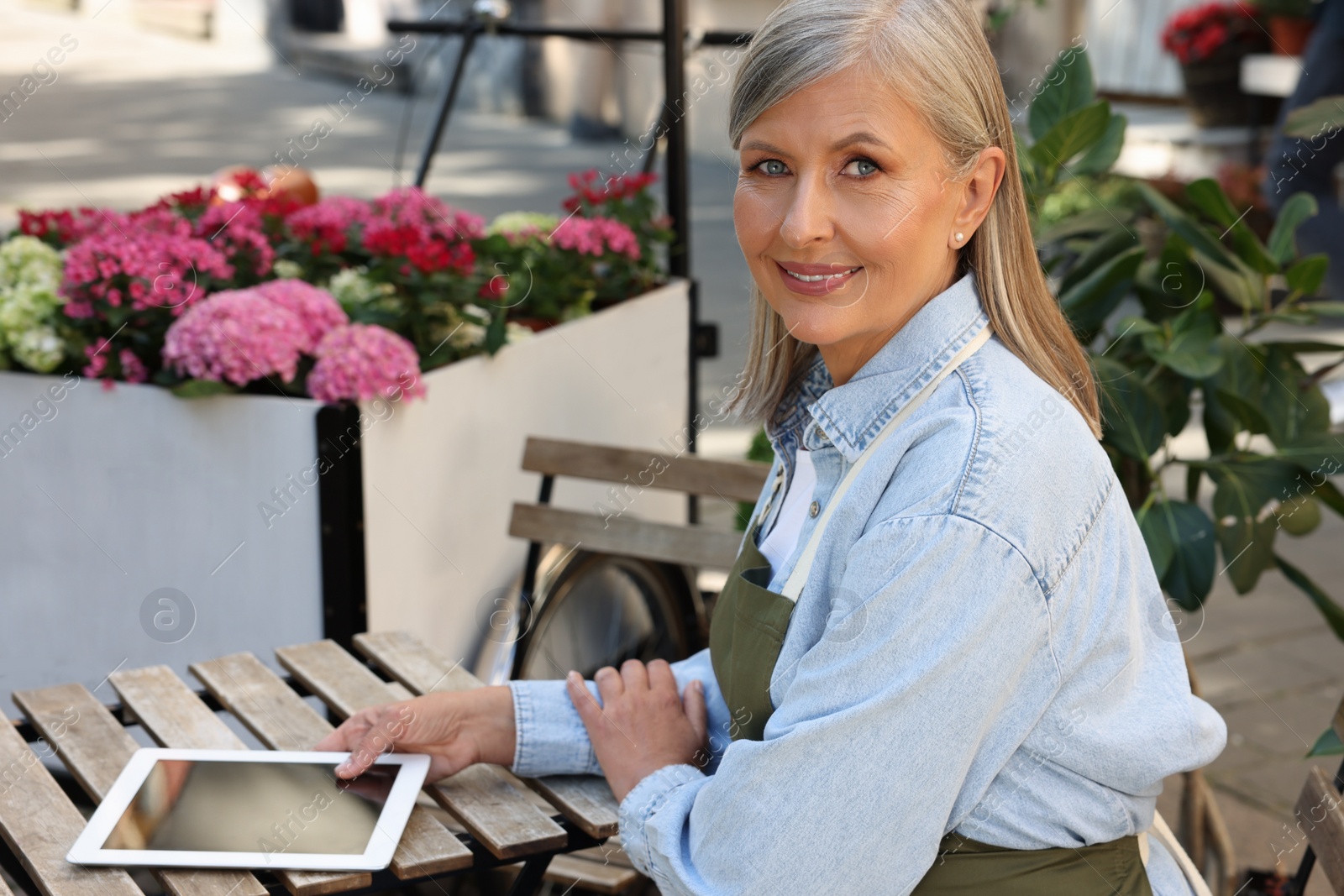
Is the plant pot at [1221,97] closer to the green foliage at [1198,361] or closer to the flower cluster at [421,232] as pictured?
the green foliage at [1198,361]

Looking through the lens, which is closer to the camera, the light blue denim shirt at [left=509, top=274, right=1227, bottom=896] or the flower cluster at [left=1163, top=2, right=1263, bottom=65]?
the light blue denim shirt at [left=509, top=274, right=1227, bottom=896]

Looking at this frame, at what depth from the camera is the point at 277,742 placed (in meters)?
1.79

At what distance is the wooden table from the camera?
146 cm

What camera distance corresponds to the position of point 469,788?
169 cm

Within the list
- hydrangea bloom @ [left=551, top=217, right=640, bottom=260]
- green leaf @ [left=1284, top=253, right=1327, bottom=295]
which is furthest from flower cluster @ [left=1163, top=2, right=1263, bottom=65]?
green leaf @ [left=1284, top=253, right=1327, bottom=295]

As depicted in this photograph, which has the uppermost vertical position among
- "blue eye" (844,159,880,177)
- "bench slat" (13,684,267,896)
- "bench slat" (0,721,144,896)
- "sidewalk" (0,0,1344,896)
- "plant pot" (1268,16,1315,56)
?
"blue eye" (844,159,880,177)

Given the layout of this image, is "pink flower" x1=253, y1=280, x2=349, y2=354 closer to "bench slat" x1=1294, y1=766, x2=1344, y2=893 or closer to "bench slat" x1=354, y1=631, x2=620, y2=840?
"bench slat" x1=354, y1=631, x2=620, y2=840

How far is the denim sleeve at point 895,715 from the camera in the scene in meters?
1.22

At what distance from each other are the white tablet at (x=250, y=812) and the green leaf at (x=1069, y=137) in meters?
1.60

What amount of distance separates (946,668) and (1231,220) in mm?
1630

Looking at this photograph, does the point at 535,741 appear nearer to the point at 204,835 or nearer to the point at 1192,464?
the point at 204,835

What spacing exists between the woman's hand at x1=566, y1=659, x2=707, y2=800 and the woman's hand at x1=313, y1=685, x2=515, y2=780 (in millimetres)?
100

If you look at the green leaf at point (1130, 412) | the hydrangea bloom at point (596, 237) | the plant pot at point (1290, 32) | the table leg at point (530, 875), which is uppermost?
the plant pot at point (1290, 32)

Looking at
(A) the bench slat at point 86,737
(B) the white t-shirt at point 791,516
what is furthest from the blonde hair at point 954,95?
(A) the bench slat at point 86,737
